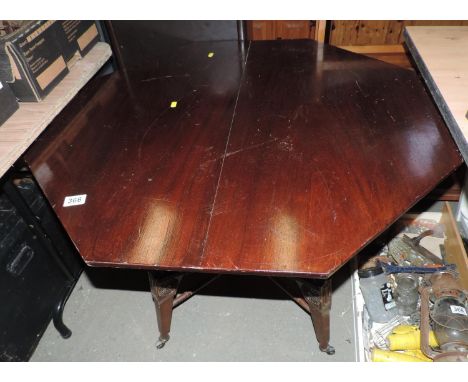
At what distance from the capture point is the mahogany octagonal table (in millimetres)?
960

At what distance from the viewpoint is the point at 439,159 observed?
3.78ft

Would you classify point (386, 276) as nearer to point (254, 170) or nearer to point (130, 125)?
point (254, 170)

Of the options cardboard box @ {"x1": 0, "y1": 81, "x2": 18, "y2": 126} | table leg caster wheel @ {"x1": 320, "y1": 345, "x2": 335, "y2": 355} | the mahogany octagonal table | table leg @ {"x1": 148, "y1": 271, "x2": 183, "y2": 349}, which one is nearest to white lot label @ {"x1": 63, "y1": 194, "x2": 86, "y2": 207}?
the mahogany octagonal table

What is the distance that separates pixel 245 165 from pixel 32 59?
94cm

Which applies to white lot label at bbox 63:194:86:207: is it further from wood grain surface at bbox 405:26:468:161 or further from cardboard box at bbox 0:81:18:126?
wood grain surface at bbox 405:26:468:161

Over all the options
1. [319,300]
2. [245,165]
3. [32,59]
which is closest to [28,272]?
[32,59]

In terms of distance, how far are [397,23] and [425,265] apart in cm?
194

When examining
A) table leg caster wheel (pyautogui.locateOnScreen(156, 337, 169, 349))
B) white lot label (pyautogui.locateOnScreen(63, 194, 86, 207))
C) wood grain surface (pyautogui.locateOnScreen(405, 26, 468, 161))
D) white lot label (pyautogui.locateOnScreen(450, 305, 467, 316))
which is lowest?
table leg caster wheel (pyautogui.locateOnScreen(156, 337, 169, 349))

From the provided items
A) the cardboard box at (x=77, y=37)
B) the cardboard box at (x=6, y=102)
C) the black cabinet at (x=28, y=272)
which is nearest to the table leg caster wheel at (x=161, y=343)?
the black cabinet at (x=28, y=272)

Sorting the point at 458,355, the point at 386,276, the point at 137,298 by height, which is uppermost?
the point at 458,355

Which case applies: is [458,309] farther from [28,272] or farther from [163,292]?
[28,272]

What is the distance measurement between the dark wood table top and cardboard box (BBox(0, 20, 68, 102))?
0.14 metres

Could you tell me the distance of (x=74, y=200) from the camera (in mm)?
1131
